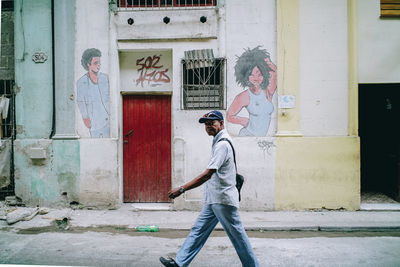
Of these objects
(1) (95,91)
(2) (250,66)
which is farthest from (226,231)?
(1) (95,91)

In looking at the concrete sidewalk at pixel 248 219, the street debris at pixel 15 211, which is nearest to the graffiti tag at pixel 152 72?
the concrete sidewalk at pixel 248 219

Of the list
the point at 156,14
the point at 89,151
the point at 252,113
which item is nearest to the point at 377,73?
the point at 252,113

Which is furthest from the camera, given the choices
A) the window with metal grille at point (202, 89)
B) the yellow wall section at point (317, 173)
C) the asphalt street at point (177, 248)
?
the window with metal grille at point (202, 89)

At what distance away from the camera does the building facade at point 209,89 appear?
6.89 metres

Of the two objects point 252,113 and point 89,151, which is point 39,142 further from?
point 252,113

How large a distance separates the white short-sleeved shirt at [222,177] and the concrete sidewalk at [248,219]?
2425 mm

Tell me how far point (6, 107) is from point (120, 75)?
2.79 meters

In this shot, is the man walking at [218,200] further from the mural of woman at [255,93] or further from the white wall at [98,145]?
the white wall at [98,145]

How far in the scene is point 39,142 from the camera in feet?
23.1

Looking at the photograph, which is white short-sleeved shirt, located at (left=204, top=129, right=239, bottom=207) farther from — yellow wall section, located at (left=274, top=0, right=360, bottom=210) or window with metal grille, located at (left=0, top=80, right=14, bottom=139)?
window with metal grille, located at (left=0, top=80, right=14, bottom=139)

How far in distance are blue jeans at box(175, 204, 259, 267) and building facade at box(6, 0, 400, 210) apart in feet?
10.2

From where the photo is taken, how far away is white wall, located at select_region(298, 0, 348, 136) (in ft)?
22.7

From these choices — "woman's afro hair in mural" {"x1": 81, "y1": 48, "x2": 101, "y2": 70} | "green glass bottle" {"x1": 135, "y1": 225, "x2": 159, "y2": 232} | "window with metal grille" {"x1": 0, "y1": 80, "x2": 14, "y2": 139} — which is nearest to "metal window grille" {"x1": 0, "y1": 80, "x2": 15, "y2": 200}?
"window with metal grille" {"x1": 0, "y1": 80, "x2": 14, "y2": 139}

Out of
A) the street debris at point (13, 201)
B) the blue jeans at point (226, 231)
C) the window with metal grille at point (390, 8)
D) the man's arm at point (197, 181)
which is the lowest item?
the street debris at point (13, 201)
